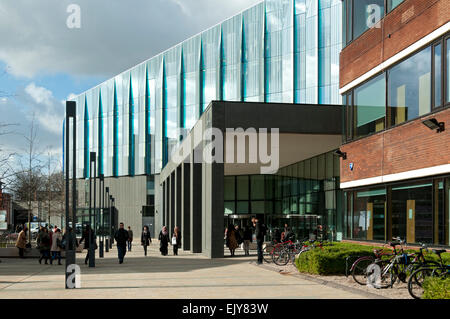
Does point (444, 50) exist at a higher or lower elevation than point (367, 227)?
higher

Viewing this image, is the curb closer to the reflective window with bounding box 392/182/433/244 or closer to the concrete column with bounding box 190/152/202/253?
the reflective window with bounding box 392/182/433/244

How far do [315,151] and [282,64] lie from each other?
21.0 m

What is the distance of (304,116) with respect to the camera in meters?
28.2

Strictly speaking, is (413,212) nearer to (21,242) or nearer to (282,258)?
(282,258)

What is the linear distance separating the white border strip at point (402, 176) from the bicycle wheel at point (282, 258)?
3.35 m

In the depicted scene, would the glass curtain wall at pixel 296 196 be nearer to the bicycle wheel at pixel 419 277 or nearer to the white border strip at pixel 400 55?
the white border strip at pixel 400 55

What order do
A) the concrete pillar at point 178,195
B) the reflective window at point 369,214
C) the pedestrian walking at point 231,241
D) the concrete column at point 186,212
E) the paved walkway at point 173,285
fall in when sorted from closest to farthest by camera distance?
the paved walkway at point 173,285, the reflective window at point 369,214, the pedestrian walking at point 231,241, the concrete column at point 186,212, the concrete pillar at point 178,195

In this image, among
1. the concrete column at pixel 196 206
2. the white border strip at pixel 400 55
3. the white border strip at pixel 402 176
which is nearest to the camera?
the white border strip at pixel 402 176

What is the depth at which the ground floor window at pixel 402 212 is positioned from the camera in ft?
53.4

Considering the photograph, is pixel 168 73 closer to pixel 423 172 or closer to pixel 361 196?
pixel 361 196

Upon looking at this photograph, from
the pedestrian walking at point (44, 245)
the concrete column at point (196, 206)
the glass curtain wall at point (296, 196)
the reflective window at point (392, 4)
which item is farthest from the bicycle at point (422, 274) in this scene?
the glass curtain wall at point (296, 196)

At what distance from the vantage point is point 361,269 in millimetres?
15469

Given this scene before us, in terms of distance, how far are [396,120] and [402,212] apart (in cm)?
280
